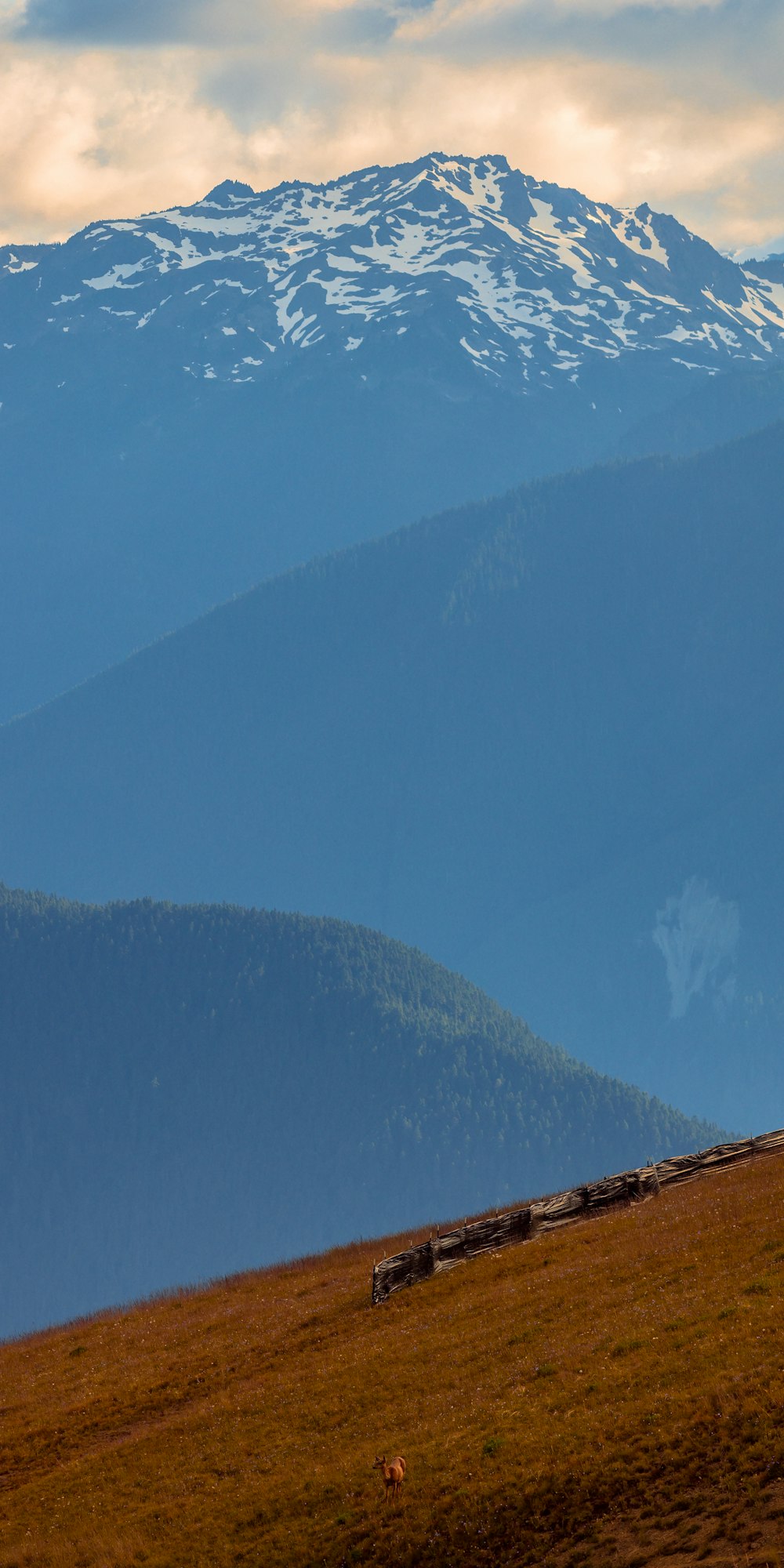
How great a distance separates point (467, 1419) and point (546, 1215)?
64.7 ft

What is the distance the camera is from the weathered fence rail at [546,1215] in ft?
191

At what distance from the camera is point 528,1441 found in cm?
3812

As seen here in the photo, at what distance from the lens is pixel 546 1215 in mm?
60438

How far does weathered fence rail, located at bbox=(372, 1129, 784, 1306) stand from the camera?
58094mm

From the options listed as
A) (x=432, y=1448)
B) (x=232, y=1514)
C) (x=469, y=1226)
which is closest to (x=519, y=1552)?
(x=432, y=1448)

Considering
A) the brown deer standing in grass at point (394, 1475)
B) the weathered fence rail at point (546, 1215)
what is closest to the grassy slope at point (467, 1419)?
the brown deer standing in grass at point (394, 1475)

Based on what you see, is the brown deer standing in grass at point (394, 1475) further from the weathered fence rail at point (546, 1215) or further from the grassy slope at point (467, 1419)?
the weathered fence rail at point (546, 1215)

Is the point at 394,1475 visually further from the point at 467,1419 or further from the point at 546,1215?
the point at 546,1215

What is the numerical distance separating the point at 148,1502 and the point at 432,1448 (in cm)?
824

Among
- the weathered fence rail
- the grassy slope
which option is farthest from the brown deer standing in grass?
the weathered fence rail

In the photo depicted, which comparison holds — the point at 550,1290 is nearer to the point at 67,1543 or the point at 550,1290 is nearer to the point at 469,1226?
the point at 469,1226

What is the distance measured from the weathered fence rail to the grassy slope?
1198 mm

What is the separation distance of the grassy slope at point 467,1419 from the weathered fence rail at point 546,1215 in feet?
3.93

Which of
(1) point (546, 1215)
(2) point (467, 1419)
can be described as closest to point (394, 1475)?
(2) point (467, 1419)
